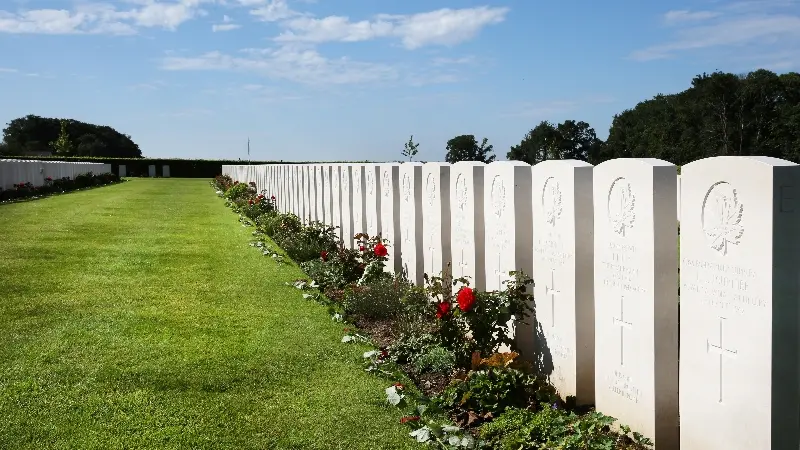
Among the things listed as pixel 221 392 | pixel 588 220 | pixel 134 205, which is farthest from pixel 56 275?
pixel 134 205

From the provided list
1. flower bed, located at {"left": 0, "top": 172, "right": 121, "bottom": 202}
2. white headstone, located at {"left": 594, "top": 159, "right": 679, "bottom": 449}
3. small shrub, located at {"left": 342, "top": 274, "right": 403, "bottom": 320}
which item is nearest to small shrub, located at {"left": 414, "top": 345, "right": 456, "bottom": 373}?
white headstone, located at {"left": 594, "top": 159, "right": 679, "bottom": 449}

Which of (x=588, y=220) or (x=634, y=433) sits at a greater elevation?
(x=588, y=220)

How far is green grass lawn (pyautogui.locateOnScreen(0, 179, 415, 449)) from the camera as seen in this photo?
183 inches

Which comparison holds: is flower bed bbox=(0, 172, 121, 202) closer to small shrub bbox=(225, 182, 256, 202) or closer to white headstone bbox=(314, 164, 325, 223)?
small shrub bbox=(225, 182, 256, 202)

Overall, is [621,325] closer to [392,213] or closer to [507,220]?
[507,220]

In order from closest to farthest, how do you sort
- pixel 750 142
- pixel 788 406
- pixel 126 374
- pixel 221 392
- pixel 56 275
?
pixel 788 406 → pixel 221 392 → pixel 126 374 → pixel 56 275 → pixel 750 142

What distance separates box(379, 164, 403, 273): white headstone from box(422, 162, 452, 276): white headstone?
3.59 feet

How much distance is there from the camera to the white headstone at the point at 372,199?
1023 centimetres

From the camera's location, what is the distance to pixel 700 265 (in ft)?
12.6

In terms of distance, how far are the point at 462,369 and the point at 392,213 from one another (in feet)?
13.5

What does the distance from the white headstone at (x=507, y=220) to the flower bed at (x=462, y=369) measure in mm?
179

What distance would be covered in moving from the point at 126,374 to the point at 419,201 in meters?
3.81

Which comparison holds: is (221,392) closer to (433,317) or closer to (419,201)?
(433,317)

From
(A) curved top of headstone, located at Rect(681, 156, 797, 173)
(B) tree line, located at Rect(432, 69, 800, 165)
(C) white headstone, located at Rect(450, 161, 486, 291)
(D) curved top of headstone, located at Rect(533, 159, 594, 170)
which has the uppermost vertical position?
(B) tree line, located at Rect(432, 69, 800, 165)
